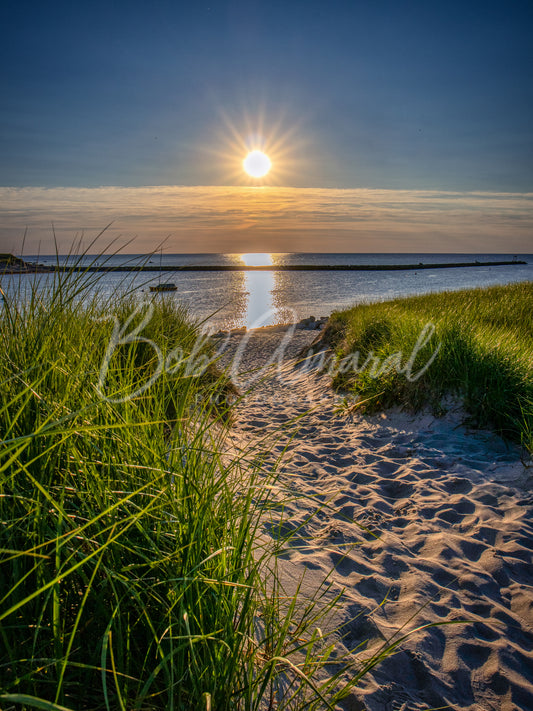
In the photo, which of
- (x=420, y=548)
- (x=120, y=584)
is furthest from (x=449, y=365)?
(x=120, y=584)

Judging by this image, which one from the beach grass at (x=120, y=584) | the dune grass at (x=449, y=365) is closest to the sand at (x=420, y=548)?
the dune grass at (x=449, y=365)

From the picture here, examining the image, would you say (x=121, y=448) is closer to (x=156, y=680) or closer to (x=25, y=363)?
(x=25, y=363)

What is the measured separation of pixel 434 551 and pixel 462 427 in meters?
2.28

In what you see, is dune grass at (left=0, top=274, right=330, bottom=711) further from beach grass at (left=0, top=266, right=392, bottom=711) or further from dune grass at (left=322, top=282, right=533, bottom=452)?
dune grass at (left=322, top=282, right=533, bottom=452)

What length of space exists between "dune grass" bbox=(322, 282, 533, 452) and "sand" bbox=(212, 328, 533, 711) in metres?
0.28

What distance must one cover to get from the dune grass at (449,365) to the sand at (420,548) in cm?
28

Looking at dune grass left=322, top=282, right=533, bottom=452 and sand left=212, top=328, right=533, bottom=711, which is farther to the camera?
dune grass left=322, top=282, right=533, bottom=452

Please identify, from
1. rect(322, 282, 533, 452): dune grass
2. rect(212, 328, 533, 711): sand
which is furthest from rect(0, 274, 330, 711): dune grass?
Answer: rect(322, 282, 533, 452): dune grass

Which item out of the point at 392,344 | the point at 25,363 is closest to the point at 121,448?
the point at 25,363

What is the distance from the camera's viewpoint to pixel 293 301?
27625mm

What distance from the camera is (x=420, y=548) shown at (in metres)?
2.87

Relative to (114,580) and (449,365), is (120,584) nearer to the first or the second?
(114,580)

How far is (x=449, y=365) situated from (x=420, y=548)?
3.05 meters

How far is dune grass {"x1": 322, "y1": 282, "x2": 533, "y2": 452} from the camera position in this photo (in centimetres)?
455
